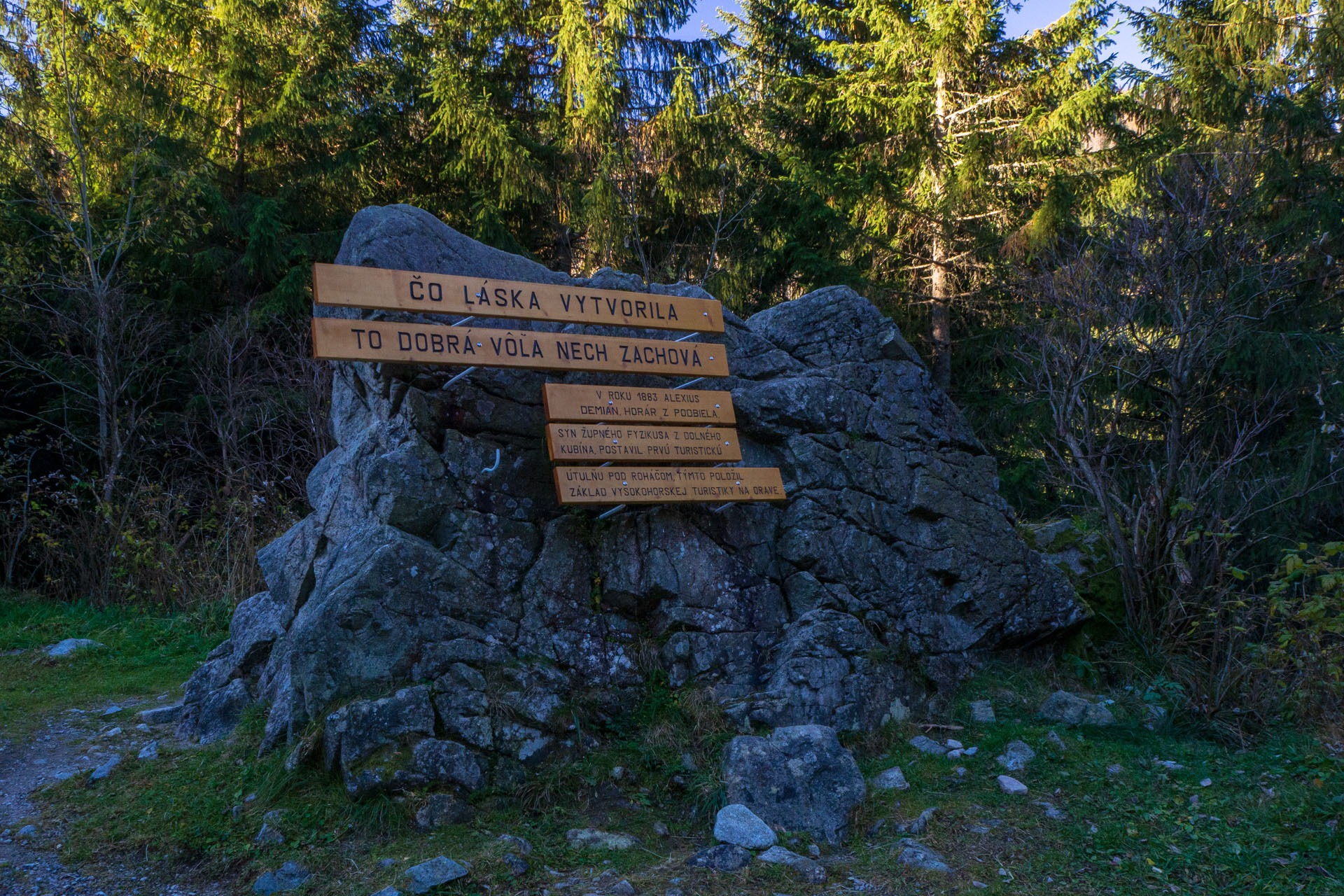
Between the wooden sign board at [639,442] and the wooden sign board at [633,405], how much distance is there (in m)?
0.05

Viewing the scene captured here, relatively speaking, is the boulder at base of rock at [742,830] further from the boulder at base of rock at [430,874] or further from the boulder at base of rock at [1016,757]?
the boulder at base of rock at [1016,757]

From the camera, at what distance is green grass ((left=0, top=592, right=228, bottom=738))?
249 inches

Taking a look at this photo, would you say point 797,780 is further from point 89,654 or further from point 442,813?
point 89,654

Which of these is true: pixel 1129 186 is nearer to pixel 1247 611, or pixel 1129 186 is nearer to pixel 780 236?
pixel 780 236

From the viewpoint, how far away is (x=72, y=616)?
851cm

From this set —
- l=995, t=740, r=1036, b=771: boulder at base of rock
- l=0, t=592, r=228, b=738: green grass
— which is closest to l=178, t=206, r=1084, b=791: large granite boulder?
l=995, t=740, r=1036, b=771: boulder at base of rock

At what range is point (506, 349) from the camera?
5.08 m

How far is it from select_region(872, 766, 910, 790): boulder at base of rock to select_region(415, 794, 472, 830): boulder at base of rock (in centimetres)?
210

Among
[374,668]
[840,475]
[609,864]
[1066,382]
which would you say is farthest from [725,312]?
[609,864]

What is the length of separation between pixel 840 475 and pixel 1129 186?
331 inches

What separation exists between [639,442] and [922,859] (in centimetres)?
264

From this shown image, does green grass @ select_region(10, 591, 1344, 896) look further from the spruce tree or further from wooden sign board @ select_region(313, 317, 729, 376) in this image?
the spruce tree

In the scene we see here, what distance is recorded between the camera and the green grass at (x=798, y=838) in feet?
12.7

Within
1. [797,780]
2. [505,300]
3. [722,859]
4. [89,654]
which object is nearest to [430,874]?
[722,859]
